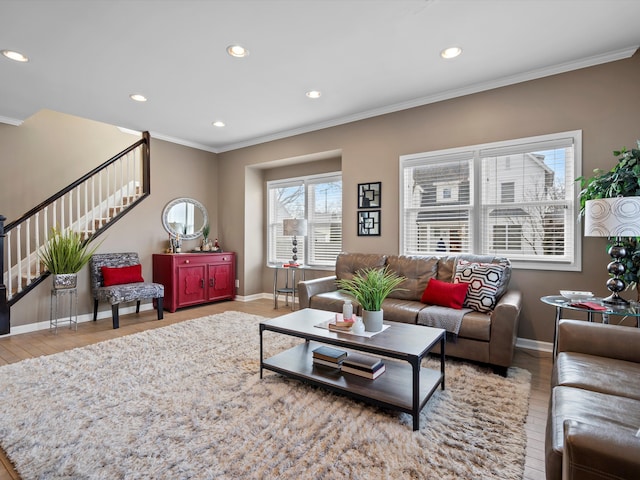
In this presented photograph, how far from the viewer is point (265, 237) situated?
6.00 metres

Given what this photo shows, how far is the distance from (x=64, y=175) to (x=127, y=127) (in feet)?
4.34

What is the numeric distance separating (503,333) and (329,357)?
1356mm

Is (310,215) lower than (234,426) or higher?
higher

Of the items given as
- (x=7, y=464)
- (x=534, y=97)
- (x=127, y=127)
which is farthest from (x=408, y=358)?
(x=127, y=127)

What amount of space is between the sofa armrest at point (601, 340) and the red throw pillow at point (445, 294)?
3.26 ft

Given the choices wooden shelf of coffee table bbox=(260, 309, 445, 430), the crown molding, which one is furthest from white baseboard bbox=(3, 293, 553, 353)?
the crown molding

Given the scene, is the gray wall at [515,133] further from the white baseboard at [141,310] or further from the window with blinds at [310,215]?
the window with blinds at [310,215]

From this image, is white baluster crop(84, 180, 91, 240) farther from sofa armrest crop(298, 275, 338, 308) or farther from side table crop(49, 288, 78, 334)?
sofa armrest crop(298, 275, 338, 308)

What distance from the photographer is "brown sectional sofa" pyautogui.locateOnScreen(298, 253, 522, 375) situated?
8.29 feet

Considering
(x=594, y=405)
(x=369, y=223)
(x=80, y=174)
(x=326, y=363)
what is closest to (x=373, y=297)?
(x=326, y=363)

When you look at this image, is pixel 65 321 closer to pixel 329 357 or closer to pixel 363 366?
pixel 329 357

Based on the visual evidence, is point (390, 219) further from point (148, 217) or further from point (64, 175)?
point (64, 175)

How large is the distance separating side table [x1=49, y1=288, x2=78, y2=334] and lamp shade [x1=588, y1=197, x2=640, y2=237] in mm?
5233

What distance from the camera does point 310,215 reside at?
5.38 meters
